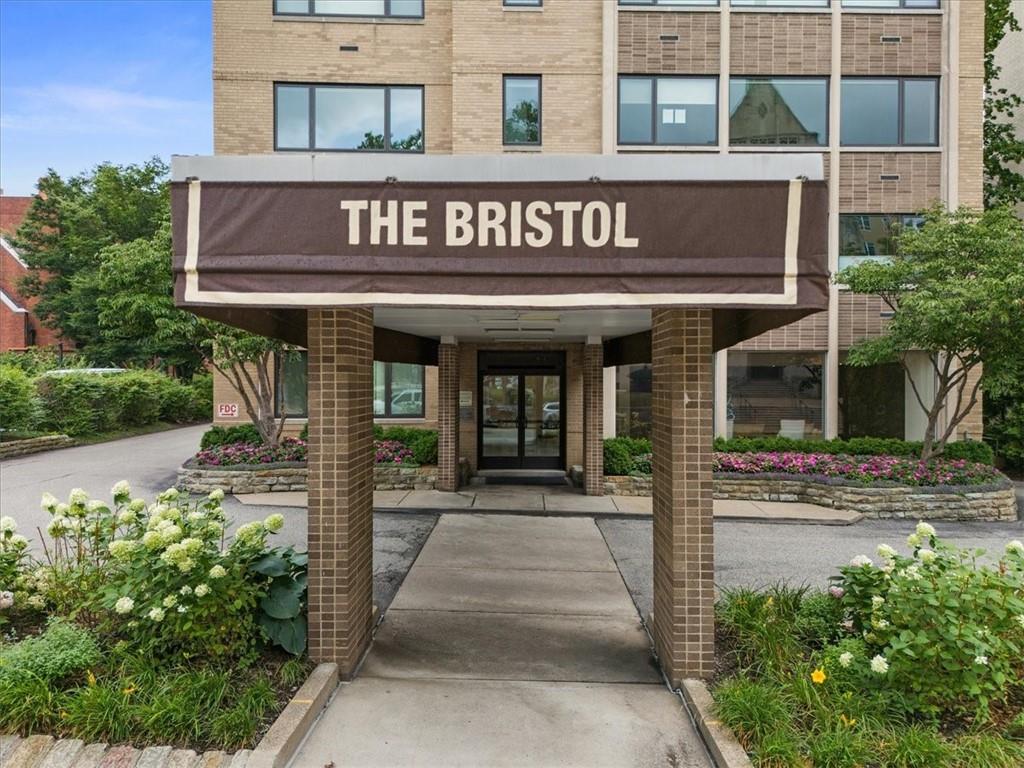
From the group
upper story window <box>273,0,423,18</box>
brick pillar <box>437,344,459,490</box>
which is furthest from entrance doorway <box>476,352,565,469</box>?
upper story window <box>273,0,423,18</box>

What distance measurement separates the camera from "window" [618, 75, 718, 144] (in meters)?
13.4

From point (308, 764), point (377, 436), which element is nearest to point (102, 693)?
point (308, 764)

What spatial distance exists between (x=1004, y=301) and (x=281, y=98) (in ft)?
48.1

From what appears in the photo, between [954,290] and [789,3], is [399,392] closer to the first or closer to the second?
[954,290]

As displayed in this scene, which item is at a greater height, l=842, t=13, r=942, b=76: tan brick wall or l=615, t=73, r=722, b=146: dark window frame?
l=842, t=13, r=942, b=76: tan brick wall

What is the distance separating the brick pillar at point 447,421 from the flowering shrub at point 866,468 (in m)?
4.99

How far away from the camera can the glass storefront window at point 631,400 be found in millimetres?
13562

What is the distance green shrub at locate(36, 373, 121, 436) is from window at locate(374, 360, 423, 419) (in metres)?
11.9

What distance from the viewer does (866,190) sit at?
13.3 metres

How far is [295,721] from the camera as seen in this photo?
12.0ft

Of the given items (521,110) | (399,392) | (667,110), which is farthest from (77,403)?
(667,110)

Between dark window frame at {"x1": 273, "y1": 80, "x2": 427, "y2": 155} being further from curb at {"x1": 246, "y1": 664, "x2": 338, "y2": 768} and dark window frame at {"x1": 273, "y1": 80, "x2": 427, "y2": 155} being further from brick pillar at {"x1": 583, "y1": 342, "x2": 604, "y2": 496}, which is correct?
curb at {"x1": 246, "y1": 664, "x2": 338, "y2": 768}

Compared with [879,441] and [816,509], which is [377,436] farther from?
[879,441]

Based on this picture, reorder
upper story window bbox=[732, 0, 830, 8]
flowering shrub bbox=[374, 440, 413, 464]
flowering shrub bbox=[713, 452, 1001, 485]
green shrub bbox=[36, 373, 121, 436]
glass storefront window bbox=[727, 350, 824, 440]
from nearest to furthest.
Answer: flowering shrub bbox=[713, 452, 1001, 485], flowering shrub bbox=[374, 440, 413, 464], upper story window bbox=[732, 0, 830, 8], glass storefront window bbox=[727, 350, 824, 440], green shrub bbox=[36, 373, 121, 436]
